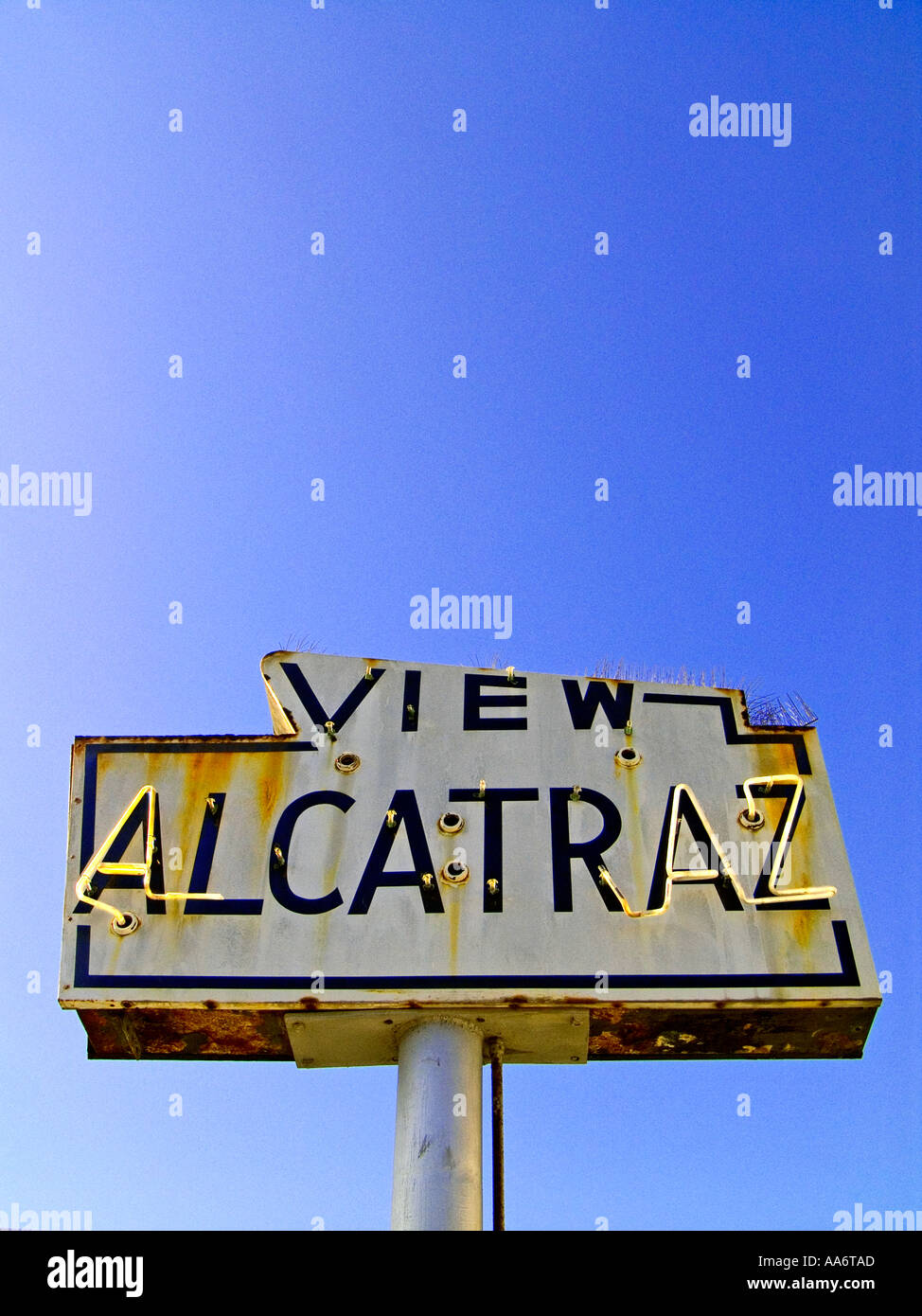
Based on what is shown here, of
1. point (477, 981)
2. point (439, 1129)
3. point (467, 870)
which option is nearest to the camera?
point (439, 1129)

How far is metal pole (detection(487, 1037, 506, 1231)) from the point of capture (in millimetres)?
8859

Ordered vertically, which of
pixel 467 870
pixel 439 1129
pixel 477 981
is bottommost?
pixel 439 1129

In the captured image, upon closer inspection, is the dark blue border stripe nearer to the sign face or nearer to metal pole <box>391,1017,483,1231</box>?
the sign face

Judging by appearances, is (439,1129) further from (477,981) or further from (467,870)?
(467,870)

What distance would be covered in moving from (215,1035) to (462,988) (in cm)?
161

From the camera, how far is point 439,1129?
29.0ft

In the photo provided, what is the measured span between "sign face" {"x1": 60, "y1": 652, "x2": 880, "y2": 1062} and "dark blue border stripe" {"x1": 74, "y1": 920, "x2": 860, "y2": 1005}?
13 millimetres

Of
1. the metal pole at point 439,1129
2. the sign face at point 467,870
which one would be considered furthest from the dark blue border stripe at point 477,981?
the metal pole at point 439,1129

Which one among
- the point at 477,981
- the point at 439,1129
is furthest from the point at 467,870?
the point at 439,1129

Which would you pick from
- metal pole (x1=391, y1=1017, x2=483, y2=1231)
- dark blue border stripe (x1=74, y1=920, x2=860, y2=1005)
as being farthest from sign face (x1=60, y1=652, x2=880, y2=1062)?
metal pole (x1=391, y1=1017, x2=483, y2=1231)

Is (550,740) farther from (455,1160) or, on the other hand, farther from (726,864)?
(455,1160)

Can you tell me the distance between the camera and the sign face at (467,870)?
9398 millimetres

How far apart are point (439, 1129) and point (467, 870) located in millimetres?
1712
